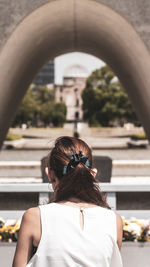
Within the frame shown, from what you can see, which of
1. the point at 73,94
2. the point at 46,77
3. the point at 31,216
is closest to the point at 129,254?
the point at 31,216

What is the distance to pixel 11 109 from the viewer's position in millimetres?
7434

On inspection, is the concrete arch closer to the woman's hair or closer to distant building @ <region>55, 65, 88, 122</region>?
the woman's hair

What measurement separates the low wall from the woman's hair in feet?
4.18

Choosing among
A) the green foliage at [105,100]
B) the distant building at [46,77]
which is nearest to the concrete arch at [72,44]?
the green foliage at [105,100]

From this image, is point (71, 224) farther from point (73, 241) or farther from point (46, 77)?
point (46, 77)

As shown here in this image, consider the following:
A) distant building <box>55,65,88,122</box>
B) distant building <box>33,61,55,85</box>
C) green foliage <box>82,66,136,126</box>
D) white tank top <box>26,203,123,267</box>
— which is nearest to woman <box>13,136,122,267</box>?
white tank top <box>26,203,123,267</box>

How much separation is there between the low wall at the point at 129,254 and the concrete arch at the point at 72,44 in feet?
11.2

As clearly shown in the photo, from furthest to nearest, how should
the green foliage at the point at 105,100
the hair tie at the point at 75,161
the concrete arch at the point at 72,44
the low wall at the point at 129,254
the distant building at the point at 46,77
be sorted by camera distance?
the distant building at the point at 46,77 → the green foliage at the point at 105,100 → the concrete arch at the point at 72,44 → the low wall at the point at 129,254 → the hair tie at the point at 75,161

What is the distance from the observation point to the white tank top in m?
1.57

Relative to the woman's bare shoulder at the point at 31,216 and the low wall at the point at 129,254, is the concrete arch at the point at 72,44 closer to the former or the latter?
the low wall at the point at 129,254

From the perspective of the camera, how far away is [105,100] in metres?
42.9

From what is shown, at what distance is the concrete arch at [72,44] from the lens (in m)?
5.47

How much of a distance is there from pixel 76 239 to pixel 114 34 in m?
5.11

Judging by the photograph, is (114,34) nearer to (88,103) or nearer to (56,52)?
(56,52)
